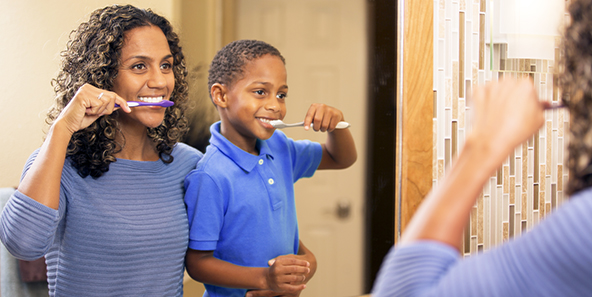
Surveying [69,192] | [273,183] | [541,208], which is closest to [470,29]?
[541,208]

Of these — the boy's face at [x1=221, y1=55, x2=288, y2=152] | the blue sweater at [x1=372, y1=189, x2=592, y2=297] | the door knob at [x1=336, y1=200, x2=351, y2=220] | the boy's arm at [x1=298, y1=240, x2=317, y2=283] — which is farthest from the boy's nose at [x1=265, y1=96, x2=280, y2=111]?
the blue sweater at [x1=372, y1=189, x2=592, y2=297]

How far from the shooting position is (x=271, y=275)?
80 centimetres

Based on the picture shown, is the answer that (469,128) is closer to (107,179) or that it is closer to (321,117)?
(321,117)

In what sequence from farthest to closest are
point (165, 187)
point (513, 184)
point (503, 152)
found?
point (513, 184)
point (165, 187)
point (503, 152)

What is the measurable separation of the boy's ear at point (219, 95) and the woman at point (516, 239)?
1.97 ft

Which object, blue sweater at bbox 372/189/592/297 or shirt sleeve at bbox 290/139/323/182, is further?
shirt sleeve at bbox 290/139/323/182

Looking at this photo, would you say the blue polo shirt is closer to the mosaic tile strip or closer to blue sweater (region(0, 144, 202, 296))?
blue sweater (region(0, 144, 202, 296))

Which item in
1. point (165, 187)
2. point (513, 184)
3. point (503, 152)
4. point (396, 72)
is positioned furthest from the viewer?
point (513, 184)

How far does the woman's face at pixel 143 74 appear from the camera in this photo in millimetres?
810

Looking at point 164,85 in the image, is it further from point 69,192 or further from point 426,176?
point 426,176

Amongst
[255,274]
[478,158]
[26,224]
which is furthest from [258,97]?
[478,158]

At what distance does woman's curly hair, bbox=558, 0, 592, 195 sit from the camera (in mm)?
374

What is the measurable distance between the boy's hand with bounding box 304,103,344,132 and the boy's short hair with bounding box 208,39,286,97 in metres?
0.14

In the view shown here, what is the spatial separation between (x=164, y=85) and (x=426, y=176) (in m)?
0.82
